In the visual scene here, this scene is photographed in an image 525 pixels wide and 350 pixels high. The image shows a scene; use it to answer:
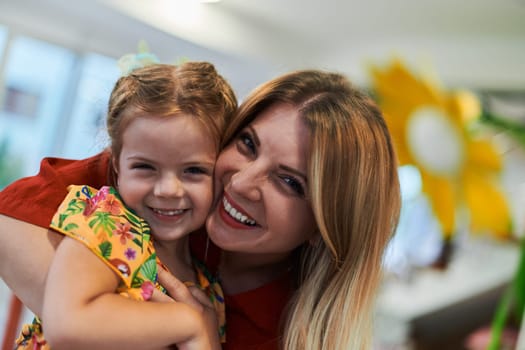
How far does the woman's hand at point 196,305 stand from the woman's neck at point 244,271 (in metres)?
0.14

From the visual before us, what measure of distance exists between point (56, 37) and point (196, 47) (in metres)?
1.11

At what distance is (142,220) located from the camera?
0.84 m

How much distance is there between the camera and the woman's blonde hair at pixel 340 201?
91 centimetres

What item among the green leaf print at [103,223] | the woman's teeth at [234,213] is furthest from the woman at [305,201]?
the green leaf print at [103,223]

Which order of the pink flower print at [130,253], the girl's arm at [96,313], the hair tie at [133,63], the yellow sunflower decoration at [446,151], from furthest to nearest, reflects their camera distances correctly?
the hair tie at [133,63]
the pink flower print at [130,253]
the girl's arm at [96,313]
the yellow sunflower decoration at [446,151]

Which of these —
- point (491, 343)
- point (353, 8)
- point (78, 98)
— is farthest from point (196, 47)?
point (491, 343)

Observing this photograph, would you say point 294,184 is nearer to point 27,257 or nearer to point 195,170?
point 195,170

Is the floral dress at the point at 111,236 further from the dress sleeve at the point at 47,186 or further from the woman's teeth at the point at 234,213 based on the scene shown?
the woman's teeth at the point at 234,213

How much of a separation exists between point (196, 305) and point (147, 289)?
99mm

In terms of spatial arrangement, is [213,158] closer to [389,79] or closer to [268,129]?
[268,129]

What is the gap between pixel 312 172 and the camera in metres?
0.89

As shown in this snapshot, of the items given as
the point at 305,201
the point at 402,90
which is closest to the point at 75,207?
the point at 305,201

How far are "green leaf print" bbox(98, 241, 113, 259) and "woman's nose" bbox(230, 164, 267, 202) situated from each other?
21 cm

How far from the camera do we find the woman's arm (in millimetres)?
749
